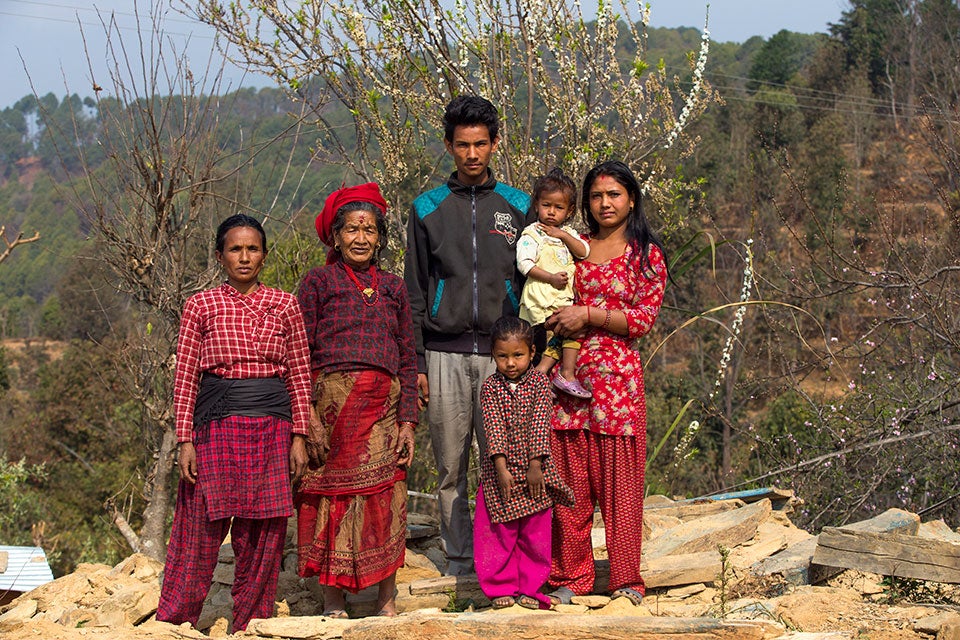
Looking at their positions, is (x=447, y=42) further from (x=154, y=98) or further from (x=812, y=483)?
(x=812, y=483)

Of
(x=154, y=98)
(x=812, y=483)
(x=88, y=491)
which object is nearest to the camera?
(x=154, y=98)

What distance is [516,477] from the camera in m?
3.73

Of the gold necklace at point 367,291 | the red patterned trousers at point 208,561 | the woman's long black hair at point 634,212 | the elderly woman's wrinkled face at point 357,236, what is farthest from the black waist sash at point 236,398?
the woman's long black hair at point 634,212

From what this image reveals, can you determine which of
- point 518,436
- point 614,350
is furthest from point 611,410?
point 518,436

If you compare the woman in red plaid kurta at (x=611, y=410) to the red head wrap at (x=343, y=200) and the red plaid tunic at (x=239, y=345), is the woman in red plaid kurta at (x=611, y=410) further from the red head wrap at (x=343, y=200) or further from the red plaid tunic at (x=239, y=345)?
the red plaid tunic at (x=239, y=345)

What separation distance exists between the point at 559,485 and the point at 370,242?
1241mm

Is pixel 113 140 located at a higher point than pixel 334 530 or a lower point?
higher

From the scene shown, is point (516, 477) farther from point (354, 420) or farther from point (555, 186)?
point (555, 186)

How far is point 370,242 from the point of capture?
12.7 feet

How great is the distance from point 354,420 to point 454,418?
0.45 m

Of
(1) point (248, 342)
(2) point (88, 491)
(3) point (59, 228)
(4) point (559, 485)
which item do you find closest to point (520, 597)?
(4) point (559, 485)

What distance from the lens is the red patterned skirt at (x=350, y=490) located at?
148 inches

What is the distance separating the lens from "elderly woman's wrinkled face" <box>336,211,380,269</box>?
12.6 ft

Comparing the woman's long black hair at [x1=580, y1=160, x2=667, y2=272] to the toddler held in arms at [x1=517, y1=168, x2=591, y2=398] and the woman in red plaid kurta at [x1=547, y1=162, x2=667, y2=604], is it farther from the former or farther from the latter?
the toddler held in arms at [x1=517, y1=168, x2=591, y2=398]
